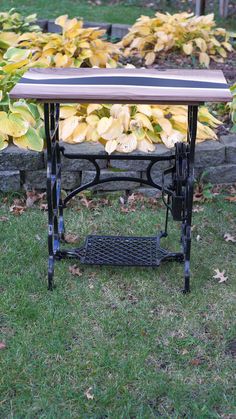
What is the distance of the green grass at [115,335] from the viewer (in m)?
2.51

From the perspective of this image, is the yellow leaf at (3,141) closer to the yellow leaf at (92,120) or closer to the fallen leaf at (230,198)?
the yellow leaf at (92,120)

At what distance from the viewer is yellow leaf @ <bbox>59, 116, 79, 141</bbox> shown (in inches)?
168

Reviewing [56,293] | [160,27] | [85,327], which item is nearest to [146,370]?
[85,327]

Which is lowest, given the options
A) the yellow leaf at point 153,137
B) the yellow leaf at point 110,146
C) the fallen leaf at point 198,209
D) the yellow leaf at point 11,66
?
the fallen leaf at point 198,209

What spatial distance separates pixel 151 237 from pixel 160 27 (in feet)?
11.3

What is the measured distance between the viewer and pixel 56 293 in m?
3.21

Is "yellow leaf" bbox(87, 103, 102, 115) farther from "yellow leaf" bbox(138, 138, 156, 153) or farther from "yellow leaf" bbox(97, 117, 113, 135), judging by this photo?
"yellow leaf" bbox(138, 138, 156, 153)

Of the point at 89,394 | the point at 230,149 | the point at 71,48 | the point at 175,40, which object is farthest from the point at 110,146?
the point at 175,40

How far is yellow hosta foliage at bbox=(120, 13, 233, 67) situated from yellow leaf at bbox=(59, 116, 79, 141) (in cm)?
200

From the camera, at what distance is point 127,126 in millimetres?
4344

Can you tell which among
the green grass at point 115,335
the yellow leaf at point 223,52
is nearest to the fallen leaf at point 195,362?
the green grass at point 115,335

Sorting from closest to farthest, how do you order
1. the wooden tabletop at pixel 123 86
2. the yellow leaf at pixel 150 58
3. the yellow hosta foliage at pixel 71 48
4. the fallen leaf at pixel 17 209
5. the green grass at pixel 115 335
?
1. the green grass at pixel 115 335
2. the wooden tabletop at pixel 123 86
3. the fallen leaf at pixel 17 209
4. the yellow hosta foliage at pixel 71 48
5. the yellow leaf at pixel 150 58

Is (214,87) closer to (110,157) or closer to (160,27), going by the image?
(110,157)

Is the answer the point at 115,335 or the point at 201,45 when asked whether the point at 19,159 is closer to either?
the point at 115,335
